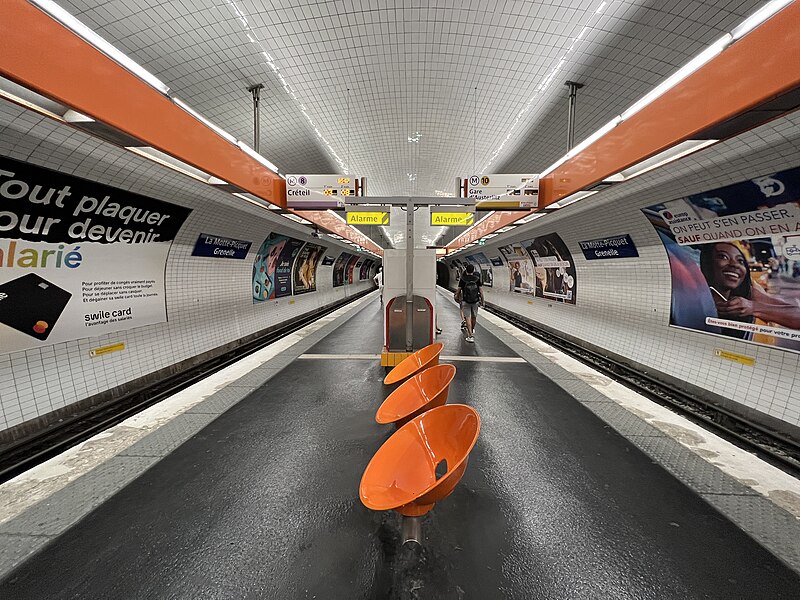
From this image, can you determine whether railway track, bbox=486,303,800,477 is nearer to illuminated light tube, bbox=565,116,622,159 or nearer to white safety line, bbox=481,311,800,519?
white safety line, bbox=481,311,800,519

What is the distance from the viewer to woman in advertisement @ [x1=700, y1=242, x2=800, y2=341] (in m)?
3.51

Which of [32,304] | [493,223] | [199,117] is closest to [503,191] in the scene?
[493,223]

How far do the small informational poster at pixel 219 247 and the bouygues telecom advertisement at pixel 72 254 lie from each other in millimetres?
779

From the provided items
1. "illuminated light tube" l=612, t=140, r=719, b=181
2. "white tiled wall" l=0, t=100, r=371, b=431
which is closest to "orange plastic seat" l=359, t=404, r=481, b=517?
"illuminated light tube" l=612, t=140, r=719, b=181

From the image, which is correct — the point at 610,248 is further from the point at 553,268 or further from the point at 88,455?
the point at 88,455

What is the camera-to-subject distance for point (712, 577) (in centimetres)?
170

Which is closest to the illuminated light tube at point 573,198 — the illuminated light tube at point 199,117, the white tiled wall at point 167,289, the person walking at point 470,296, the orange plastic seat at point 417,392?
the person walking at point 470,296

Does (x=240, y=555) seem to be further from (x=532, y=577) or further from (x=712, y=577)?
(x=712, y=577)

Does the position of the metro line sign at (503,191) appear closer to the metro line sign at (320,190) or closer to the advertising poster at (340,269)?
the metro line sign at (320,190)

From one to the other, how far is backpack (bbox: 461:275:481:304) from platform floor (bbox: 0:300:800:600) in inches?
171

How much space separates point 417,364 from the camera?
371 centimetres

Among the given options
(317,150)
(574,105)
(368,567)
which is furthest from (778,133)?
(317,150)

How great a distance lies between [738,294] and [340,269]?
53.9 ft

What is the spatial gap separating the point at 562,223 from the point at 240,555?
7.40m
